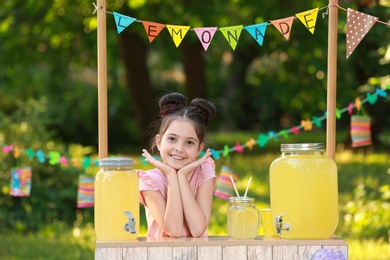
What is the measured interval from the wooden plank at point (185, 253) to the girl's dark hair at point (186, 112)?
537 mm

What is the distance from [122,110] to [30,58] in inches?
200

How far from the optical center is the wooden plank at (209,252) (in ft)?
9.85

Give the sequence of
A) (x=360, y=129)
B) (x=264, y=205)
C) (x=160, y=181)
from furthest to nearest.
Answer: (x=264, y=205), (x=360, y=129), (x=160, y=181)

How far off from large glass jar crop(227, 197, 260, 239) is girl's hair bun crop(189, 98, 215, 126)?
47 centimetres

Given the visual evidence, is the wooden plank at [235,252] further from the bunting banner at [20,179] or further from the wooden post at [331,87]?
the bunting banner at [20,179]

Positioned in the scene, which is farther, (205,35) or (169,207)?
(205,35)

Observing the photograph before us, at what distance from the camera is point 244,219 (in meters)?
3.07

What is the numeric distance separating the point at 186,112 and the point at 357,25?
0.81m

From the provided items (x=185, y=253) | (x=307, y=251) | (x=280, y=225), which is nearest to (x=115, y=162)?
(x=185, y=253)

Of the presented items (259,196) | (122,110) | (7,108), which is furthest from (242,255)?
(122,110)

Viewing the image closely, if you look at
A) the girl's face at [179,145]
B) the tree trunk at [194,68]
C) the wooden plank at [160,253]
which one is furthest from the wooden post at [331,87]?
the tree trunk at [194,68]

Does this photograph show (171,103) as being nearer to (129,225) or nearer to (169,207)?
(169,207)

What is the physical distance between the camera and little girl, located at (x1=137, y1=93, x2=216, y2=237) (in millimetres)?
3184

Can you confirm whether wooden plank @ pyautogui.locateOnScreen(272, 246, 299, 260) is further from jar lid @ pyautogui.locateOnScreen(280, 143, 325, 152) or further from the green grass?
the green grass
